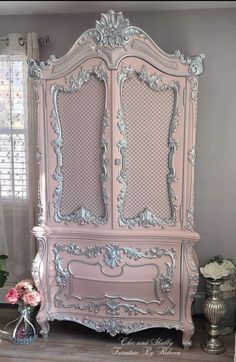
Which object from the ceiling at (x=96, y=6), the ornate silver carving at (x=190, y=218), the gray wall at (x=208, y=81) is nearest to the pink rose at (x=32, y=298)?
the ornate silver carving at (x=190, y=218)

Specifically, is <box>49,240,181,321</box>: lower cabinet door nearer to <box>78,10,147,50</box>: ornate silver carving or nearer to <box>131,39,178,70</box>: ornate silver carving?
<box>131,39,178,70</box>: ornate silver carving

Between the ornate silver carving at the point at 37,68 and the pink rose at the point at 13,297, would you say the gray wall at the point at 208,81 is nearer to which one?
the ornate silver carving at the point at 37,68

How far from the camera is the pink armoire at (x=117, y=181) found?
2865 millimetres

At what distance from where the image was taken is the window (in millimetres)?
3516

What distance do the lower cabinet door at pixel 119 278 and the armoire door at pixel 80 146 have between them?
223 millimetres

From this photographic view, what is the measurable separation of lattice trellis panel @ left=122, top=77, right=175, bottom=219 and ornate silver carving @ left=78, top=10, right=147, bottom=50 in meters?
0.25

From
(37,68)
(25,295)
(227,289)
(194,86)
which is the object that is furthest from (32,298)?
(194,86)

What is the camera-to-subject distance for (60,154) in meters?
3.04

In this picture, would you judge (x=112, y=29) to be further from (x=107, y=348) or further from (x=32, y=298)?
(x=107, y=348)

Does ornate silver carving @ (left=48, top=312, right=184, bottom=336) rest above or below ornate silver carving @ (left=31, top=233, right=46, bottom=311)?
below

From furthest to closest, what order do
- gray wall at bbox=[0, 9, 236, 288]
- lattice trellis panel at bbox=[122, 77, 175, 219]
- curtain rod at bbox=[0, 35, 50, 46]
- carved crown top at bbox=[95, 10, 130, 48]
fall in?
curtain rod at bbox=[0, 35, 50, 46]
gray wall at bbox=[0, 9, 236, 288]
lattice trellis panel at bbox=[122, 77, 175, 219]
carved crown top at bbox=[95, 10, 130, 48]

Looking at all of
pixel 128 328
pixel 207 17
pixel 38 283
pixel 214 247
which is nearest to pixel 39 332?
pixel 38 283

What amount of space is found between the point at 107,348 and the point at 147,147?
4.66 ft

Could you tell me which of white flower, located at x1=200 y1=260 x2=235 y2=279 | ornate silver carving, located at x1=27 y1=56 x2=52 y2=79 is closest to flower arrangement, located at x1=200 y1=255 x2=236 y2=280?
white flower, located at x1=200 y1=260 x2=235 y2=279
